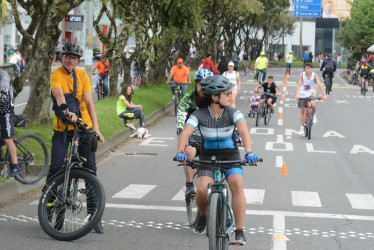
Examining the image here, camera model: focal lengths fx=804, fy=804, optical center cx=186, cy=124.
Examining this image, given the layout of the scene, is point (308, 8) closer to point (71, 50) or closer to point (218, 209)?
point (71, 50)

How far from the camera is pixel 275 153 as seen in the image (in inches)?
654

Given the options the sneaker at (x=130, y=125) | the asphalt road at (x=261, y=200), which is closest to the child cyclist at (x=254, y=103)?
the asphalt road at (x=261, y=200)

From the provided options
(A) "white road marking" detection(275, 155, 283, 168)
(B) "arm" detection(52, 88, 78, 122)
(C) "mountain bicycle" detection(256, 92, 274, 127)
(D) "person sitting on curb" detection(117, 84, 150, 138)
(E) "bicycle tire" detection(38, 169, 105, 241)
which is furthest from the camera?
(C) "mountain bicycle" detection(256, 92, 274, 127)

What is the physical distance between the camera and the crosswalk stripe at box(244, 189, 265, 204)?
10.7m

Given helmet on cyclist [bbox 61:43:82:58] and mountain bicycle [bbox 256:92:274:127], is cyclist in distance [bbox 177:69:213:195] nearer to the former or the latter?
helmet on cyclist [bbox 61:43:82:58]

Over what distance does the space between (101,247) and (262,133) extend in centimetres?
1347

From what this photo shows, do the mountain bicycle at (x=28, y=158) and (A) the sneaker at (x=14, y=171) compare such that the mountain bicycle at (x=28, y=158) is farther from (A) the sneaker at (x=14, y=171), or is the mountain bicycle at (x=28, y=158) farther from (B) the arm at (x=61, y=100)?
(B) the arm at (x=61, y=100)

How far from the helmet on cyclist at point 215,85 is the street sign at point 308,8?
2058 inches

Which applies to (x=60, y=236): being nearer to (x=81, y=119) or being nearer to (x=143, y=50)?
(x=81, y=119)

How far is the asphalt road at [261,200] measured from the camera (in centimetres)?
806

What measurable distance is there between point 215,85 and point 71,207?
→ 201cm

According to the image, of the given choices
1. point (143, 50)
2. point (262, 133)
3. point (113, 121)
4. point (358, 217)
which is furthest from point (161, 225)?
point (143, 50)

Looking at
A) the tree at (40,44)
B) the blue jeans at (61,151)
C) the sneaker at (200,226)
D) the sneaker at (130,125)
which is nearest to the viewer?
the sneaker at (200,226)

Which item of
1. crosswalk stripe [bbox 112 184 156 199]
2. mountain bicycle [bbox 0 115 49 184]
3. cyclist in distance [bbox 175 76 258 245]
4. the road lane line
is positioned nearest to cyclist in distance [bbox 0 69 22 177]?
mountain bicycle [bbox 0 115 49 184]
